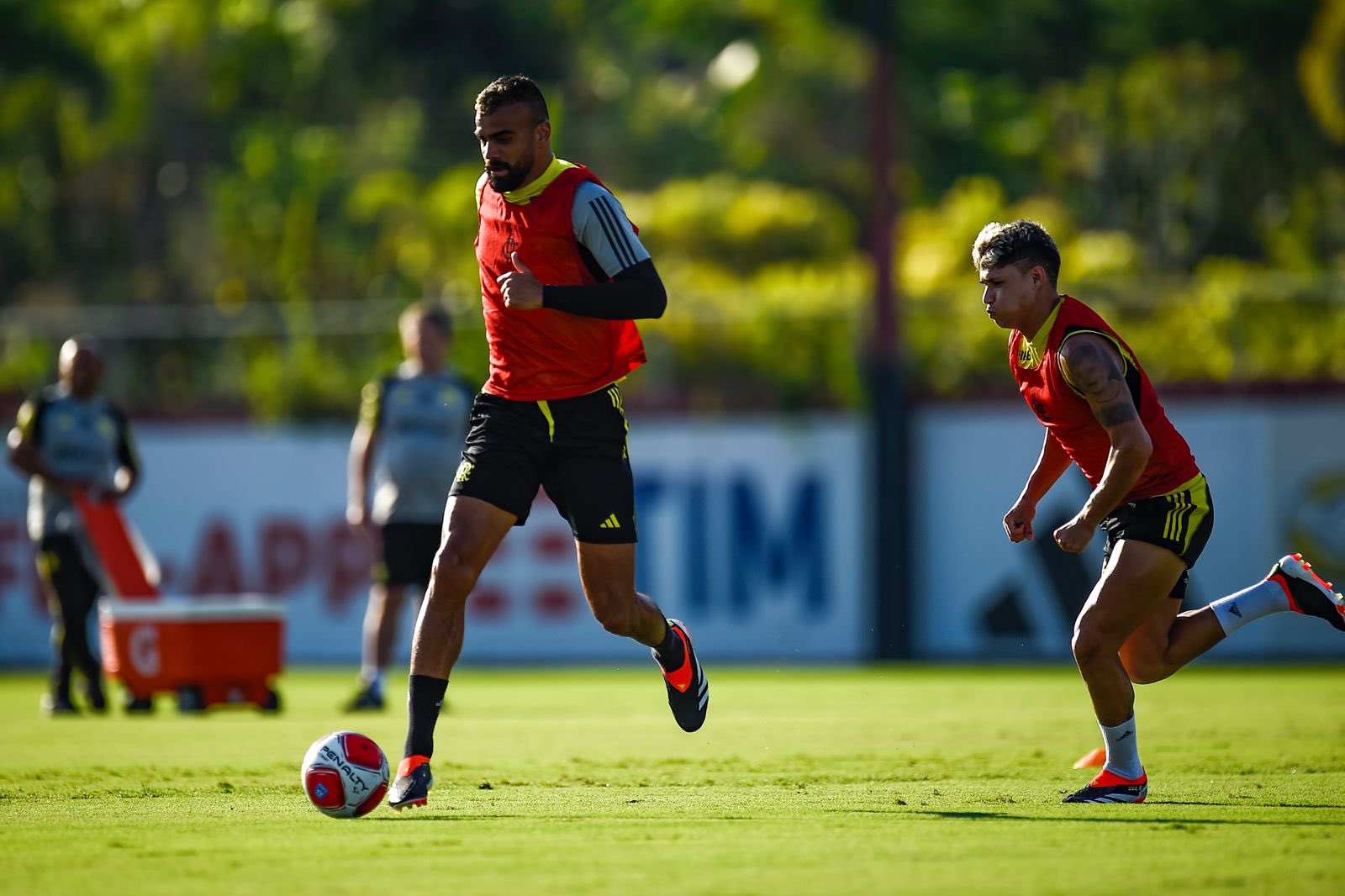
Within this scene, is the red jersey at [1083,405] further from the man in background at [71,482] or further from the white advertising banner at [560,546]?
the white advertising banner at [560,546]

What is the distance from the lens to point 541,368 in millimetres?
7531

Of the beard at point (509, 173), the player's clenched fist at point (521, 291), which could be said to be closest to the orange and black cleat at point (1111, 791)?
the player's clenched fist at point (521, 291)

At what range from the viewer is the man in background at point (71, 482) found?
42.3ft

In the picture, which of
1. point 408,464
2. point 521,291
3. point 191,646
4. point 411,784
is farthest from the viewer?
point 408,464

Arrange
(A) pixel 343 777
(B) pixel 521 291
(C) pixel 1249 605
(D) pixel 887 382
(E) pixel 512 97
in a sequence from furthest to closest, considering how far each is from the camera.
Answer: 1. (D) pixel 887 382
2. (C) pixel 1249 605
3. (E) pixel 512 97
4. (B) pixel 521 291
5. (A) pixel 343 777

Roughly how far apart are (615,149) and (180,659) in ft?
62.4

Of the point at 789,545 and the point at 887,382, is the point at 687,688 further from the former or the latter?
the point at 887,382

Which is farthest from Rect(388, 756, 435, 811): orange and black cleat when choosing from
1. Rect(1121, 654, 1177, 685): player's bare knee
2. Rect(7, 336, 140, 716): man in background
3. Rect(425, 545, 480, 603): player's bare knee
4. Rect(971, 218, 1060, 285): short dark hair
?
Rect(7, 336, 140, 716): man in background

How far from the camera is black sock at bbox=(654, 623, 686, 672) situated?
27.4 ft

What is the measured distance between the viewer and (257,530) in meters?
19.7

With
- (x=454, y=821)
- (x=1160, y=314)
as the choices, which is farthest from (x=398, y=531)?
(x=1160, y=314)

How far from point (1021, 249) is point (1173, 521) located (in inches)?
43.7

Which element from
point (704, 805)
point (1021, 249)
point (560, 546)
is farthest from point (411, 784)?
point (560, 546)

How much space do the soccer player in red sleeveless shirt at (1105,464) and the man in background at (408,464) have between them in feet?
17.8
